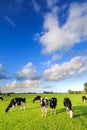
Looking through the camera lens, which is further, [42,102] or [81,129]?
[42,102]

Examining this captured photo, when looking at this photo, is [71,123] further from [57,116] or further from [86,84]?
[86,84]

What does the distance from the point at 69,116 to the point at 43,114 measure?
348 centimetres

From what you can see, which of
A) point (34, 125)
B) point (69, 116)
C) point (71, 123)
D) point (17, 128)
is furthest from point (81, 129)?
point (17, 128)

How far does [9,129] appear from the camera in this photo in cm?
2697

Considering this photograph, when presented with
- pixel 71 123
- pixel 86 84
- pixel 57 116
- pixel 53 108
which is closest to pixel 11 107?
pixel 53 108

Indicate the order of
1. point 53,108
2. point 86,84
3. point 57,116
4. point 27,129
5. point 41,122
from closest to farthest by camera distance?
point 27,129 → point 41,122 → point 57,116 → point 53,108 → point 86,84

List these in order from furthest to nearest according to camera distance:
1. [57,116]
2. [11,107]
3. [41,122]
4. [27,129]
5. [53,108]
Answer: [11,107] → [53,108] → [57,116] → [41,122] → [27,129]

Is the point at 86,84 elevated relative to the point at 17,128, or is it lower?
elevated

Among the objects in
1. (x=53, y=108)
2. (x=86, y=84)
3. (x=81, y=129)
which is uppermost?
(x=86, y=84)

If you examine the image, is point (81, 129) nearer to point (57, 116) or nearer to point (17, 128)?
point (57, 116)

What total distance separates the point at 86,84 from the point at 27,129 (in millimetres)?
116839

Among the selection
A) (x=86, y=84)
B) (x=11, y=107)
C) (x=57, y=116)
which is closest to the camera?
(x=57, y=116)

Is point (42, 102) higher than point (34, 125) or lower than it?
higher

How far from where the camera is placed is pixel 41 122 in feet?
94.2
